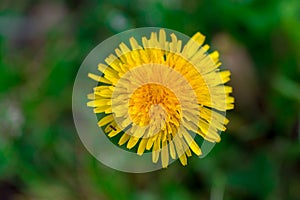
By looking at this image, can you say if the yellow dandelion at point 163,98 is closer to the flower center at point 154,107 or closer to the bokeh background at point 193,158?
the flower center at point 154,107

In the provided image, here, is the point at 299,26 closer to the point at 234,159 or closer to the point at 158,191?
the point at 234,159

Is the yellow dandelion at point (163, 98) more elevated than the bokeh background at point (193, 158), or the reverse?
the bokeh background at point (193, 158)

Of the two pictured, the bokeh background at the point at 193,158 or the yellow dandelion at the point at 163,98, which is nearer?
the yellow dandelion at the point at 163,98

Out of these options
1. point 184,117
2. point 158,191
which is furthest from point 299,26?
point 184,117

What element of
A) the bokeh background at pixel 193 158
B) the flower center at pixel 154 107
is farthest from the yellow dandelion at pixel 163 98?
the bokeh background at pixel 193 158

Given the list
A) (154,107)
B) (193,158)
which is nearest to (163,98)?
(154,107)

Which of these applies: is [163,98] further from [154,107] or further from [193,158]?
[193,158]

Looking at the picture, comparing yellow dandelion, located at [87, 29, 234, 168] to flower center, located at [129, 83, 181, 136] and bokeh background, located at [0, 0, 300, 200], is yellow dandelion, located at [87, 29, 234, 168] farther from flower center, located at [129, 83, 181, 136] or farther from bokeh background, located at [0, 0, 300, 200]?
bokeh background, located at [0, 0, 300, 200]

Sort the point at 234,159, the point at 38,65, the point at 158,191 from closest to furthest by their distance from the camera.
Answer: the point at 158,191
the point at 234,159
the point at 38,65
